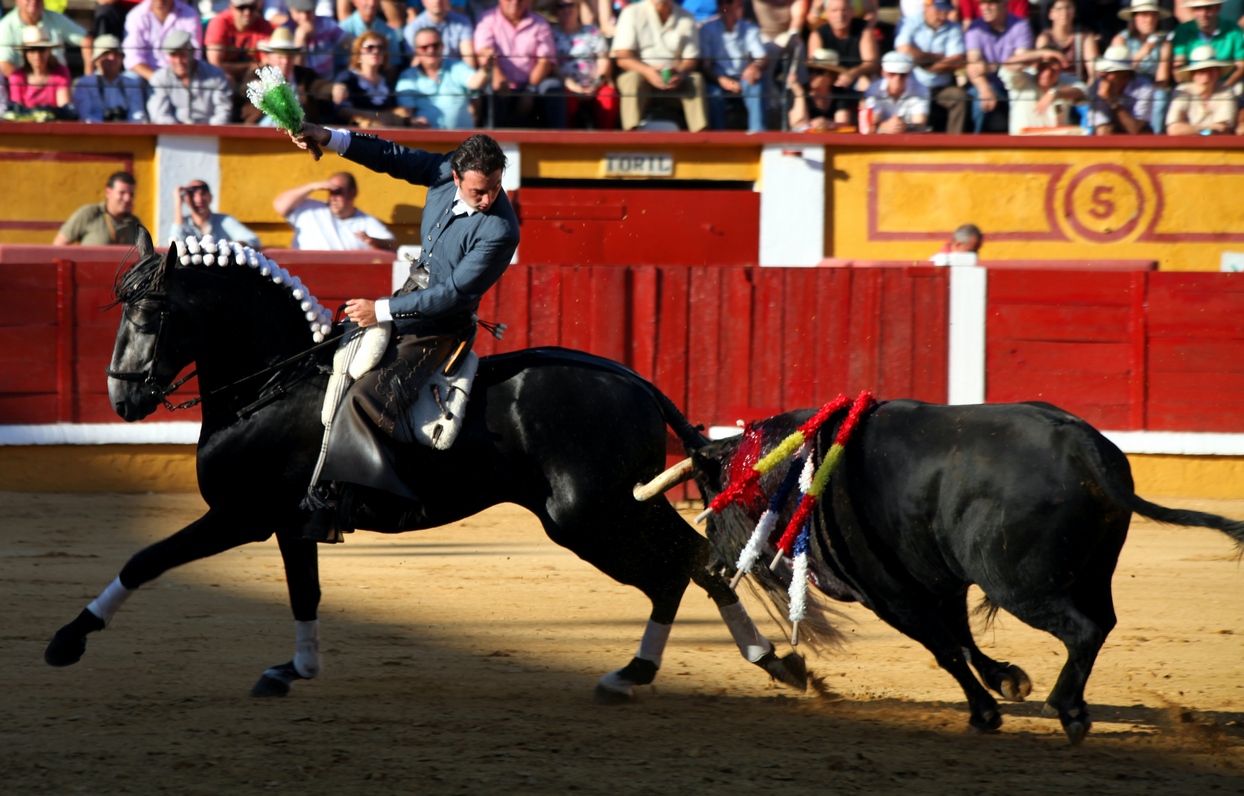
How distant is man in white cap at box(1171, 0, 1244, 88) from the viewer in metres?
11.6

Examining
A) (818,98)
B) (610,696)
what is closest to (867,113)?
(818,98)

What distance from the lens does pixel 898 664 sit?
210 inches

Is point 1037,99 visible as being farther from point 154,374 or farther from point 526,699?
point 154,374

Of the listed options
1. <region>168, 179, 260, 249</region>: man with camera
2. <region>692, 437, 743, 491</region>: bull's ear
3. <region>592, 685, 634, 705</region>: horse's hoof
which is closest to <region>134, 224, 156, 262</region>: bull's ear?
<region>692, 437, 743, 491</region>: bull's ear

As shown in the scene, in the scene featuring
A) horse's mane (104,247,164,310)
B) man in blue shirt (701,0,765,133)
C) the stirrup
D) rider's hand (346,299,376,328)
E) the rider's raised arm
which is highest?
man in blue shirt (701,0,765,133)

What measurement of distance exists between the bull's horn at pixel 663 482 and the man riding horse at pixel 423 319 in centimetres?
74

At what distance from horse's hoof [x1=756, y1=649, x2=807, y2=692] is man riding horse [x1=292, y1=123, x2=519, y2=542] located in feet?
4.45

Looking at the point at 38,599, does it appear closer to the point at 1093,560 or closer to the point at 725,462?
the point at 725,462

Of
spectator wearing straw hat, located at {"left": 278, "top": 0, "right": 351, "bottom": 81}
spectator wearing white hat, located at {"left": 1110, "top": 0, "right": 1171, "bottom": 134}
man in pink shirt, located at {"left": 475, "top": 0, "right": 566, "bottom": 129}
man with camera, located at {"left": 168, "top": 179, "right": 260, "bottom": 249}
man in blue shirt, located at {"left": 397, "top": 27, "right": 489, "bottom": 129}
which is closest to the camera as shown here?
man with camera, located at {"left": 168, "top": 179, "right": 260, "bottom": 249}

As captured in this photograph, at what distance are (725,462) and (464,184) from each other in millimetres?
1199

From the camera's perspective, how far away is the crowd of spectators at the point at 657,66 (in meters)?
10.9

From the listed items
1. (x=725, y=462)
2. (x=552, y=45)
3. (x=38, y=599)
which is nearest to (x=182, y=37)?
(x=552, y=45)

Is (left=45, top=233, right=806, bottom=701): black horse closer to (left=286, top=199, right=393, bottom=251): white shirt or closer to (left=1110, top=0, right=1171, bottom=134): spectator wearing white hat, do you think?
(left=286, top=199, right=393, bottom=251): white shirt

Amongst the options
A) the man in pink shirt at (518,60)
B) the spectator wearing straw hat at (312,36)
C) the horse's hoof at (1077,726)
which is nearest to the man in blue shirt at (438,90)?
the man in pink shirt at (518,60)
